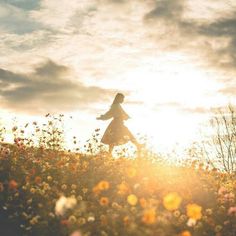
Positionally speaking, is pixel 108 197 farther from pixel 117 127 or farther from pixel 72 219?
pixel 117 127

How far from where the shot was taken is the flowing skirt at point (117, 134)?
13.6 m

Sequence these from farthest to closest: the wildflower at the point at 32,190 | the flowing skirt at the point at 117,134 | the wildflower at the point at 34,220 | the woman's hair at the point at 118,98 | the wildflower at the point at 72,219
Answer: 1. the woman's hair at the point at 118,98
2. the flowing skirt at the point at 117,134
3. the wildflower at the point at 32,190
4. the wildflower at the point at 34,220
5. the wildflower at the point at 72,219

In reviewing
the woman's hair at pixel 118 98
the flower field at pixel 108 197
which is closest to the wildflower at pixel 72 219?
the flower field at pixel 108 197

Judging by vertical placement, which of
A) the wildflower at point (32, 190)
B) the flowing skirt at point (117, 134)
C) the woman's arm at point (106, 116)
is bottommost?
the wildflower at point (32, 190)

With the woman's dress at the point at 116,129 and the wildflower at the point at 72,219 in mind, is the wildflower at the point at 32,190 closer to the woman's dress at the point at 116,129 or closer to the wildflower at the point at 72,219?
the wildflower at the point at 72,219

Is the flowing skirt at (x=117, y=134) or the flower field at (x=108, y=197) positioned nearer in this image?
the flower field at (x=108, y=197)

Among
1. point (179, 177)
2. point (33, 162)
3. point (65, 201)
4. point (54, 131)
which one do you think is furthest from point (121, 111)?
point (65, 201)

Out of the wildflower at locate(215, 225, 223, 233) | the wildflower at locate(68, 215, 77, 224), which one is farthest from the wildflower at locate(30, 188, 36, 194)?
the wildflower at locate(215, 225, 223, 233)

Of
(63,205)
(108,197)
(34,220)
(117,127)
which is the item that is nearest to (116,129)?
(117,127)

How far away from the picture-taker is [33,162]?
31.8ft

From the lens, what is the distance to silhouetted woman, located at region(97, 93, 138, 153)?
13.6 meters

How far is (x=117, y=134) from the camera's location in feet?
46.4

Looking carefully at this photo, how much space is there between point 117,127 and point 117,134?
333 mm

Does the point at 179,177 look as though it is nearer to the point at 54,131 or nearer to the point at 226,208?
the point at 226,208
